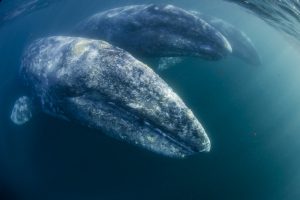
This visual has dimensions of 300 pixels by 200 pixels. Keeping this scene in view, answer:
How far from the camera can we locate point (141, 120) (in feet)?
24.5

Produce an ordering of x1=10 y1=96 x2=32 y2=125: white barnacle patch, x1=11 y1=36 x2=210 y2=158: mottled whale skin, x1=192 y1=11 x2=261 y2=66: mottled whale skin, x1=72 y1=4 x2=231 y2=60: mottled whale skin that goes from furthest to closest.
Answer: x1=192 y1=11 x2=261 y2=66: mottled whale skin, x1=10 y1=96 x2=32 y2=125: white barnacle patch, x1=72 y1=4 x2=231 y2=60: mottled whale skin, x1=11 y1=36 x2=210 y2=158: mottled whale skin

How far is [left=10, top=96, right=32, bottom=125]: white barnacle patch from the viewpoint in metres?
11.4

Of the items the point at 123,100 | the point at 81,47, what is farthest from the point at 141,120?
the point at 81,47

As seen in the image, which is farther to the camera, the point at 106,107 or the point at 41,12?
the point at 41,12

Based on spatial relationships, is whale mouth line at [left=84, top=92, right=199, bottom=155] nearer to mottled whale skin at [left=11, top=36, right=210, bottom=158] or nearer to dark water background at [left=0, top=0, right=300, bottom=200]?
mottled whale skin at [left=11, top=36, right=210, bottom=158]

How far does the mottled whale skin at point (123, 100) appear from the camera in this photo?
7.26m

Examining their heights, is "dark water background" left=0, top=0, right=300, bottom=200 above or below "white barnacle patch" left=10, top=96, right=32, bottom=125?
below

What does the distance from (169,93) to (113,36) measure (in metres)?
4.65

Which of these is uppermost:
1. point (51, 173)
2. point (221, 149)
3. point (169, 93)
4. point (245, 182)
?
point (169, 93)

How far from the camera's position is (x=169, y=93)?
7484 mm

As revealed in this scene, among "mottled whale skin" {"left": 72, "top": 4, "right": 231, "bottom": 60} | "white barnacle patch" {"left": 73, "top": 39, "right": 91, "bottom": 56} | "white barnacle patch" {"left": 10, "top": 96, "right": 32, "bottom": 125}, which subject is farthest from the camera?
"white barnacle patch" {"left": 10, "top": 96, "right": 32, "bottom": 125}

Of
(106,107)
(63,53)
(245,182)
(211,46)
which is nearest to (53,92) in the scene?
(63,53)

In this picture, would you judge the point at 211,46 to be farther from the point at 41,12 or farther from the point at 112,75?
the point at 41,12

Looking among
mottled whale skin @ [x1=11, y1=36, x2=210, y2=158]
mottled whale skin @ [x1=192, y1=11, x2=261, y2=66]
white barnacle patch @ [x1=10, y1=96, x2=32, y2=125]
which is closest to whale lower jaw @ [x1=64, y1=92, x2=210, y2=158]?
mottled whale skin @ [x1=11, y1=36, x2=210, y2=158]
